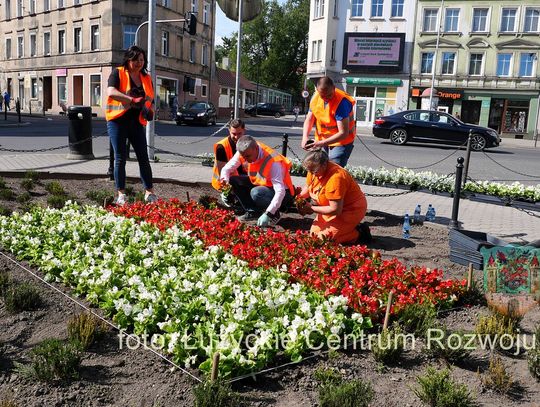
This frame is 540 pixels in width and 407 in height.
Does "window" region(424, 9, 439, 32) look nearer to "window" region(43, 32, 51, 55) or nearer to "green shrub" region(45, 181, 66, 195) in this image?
"window" region(43, 32, 51, 55)

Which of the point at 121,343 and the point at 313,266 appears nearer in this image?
the point at 121,343

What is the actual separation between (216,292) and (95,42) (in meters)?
41.8

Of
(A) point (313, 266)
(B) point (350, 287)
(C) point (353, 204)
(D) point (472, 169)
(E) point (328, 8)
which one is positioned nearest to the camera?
(B) point (350, 287)

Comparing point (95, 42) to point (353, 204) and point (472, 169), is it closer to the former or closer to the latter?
point (472, 169)

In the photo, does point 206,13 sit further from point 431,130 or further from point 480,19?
point 431,130

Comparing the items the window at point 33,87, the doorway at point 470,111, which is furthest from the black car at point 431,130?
the window at point 33,87

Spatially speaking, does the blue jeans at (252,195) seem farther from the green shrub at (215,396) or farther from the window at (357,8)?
the window at (357,8)

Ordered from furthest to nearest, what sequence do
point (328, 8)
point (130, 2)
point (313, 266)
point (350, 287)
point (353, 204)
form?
point (328, 8) < point (130, 2) < point (353, 204) < point (313, 266) < point (350, 287)

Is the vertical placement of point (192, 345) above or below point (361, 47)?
below

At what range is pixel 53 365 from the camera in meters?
2.92

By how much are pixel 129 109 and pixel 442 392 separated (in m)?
5.51

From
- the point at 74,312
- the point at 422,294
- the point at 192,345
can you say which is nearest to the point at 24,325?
the point at 74,312

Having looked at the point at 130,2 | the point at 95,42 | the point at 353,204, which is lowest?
the point at 353,204

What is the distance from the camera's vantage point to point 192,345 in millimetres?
3227
